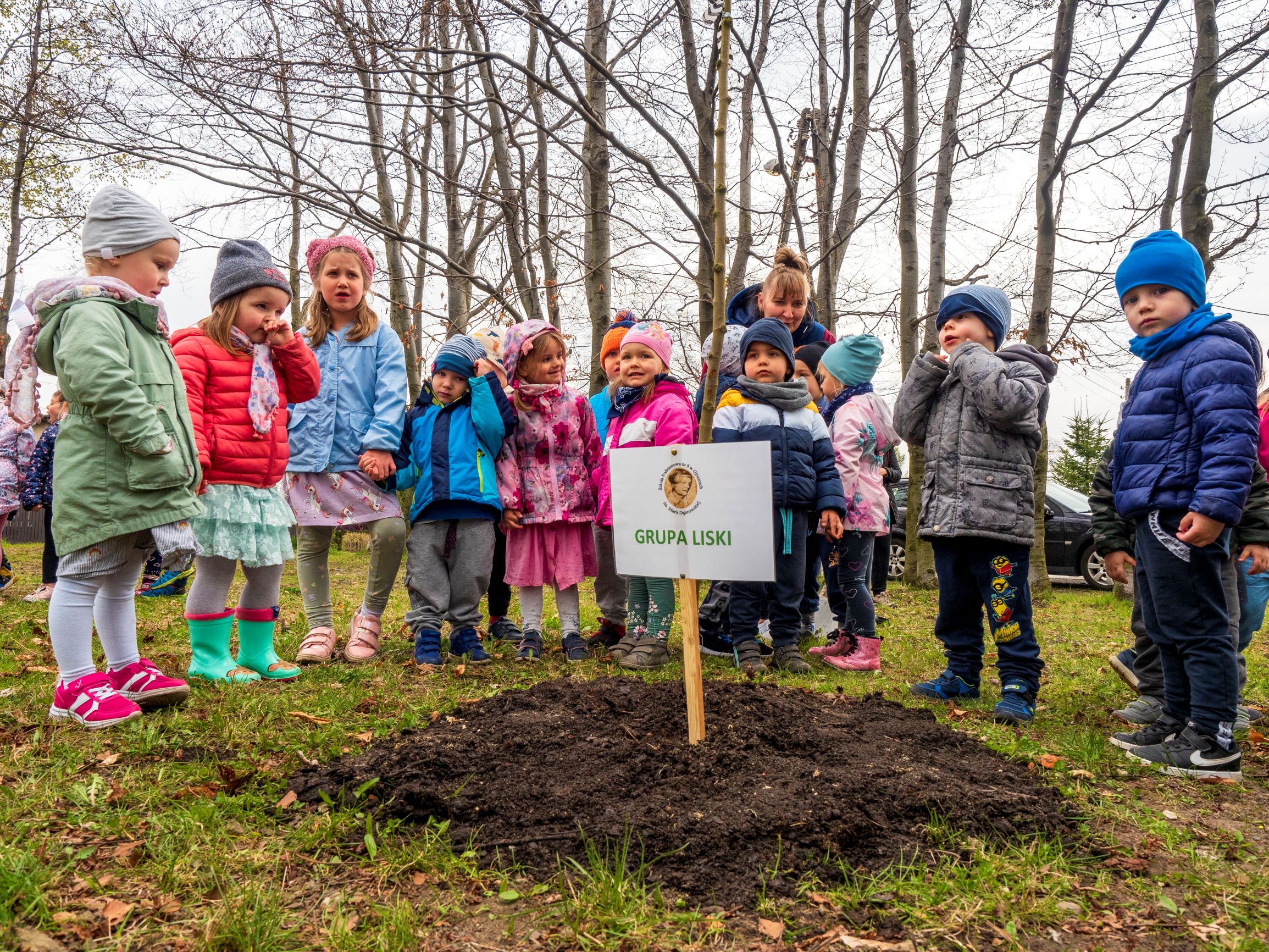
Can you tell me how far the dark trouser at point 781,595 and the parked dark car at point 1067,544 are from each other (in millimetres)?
6607

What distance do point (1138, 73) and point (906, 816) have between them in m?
7.15

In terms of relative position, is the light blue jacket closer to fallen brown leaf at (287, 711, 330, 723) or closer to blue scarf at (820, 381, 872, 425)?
fallen brown leaf at (287, 711, 330, 723)

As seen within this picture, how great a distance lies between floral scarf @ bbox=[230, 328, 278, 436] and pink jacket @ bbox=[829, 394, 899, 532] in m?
3.06

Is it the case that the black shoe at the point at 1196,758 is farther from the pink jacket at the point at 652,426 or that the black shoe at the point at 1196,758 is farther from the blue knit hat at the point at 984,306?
the pink jacket at the point at 652,426

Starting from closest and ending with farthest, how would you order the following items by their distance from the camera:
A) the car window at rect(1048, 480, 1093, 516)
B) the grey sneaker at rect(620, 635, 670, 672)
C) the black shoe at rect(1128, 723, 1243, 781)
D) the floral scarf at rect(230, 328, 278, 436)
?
the black shoe at rect(1128, 723, 1243, 781), the floral scarf at rect(230, 328, 278, 436), the grey sneaker at rect(620, 635, 670, 672), the car window at rect(1048, 480, 1093, 516)

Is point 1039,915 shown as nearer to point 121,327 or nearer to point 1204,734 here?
point 1204,734

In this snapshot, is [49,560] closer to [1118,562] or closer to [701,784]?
[701,784]

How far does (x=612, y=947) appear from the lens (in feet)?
5.81

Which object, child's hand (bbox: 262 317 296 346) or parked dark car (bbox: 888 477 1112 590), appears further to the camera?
parked dark car (bbox: 888 477 1112 590)

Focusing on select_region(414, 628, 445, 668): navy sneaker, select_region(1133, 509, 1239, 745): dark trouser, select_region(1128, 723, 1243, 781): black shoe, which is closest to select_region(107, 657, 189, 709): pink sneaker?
select_region(414, 628, 445, 668): navy sneaker

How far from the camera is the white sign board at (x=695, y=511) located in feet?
8.58

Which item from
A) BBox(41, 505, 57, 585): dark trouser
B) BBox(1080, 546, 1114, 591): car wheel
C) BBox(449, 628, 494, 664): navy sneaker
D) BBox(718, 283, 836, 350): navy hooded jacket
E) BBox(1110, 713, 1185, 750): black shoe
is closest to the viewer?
BBox(1110, 713, 1185, 750): black shoe

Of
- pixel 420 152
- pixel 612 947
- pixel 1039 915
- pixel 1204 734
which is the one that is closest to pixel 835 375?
pixel 1204 734

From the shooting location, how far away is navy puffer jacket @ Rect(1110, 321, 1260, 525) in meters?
2.83
